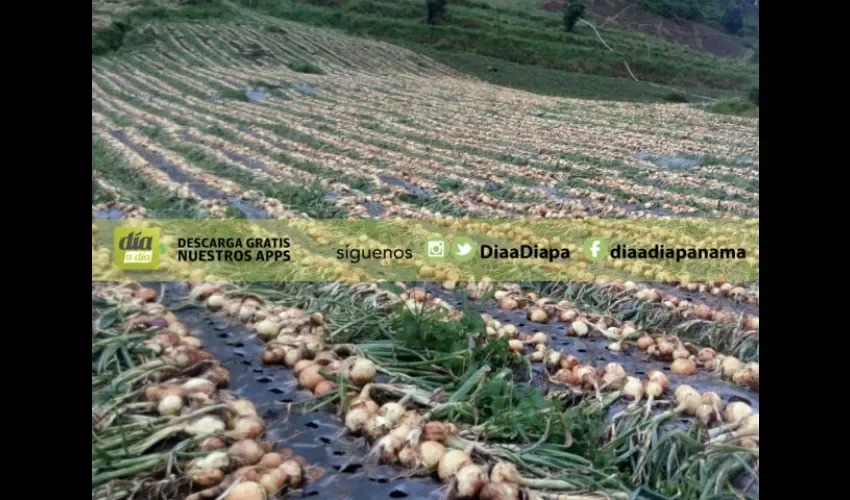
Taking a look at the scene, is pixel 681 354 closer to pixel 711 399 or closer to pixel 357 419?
pixel 711 399

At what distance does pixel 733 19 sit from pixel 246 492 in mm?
2462

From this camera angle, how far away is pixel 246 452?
5.82 ft

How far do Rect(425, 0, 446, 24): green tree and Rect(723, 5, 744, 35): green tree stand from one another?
1130 millimetres

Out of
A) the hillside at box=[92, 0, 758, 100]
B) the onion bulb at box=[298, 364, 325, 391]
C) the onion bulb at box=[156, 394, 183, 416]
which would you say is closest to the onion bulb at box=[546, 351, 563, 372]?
the onion bulb at box=[298, 364, 325, 391]

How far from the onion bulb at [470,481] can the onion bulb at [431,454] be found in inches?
3.2

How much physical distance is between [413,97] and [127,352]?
1724 millimetres

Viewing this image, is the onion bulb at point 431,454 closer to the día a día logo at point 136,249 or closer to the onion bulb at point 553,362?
the onion bulb at point 553,362

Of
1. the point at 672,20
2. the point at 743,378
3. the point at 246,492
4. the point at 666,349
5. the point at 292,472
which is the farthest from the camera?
the point at 672,20

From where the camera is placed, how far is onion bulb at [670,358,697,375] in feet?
7.46

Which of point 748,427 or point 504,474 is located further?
point 748,427

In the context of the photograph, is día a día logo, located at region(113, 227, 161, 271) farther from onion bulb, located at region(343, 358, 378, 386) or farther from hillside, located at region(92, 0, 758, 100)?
onion bulb, located at region(343, 358, 378, 386)

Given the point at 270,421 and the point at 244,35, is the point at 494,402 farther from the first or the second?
the point at 244,35
